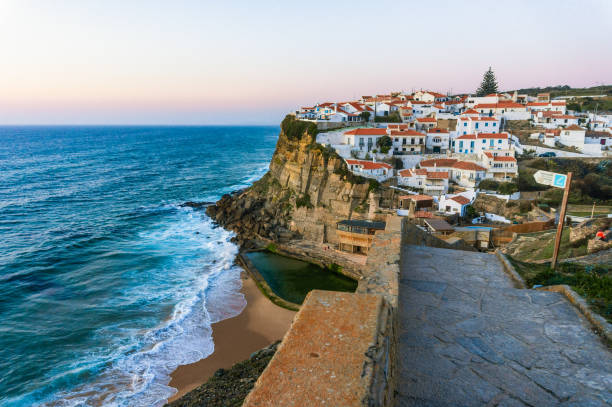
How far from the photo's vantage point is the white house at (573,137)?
50.3 m

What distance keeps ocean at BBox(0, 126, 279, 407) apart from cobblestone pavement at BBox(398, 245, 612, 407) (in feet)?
44.6

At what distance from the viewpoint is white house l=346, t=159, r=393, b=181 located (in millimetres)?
42125

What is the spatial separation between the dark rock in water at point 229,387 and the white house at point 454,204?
27672 mm

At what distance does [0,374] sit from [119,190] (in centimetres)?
4411

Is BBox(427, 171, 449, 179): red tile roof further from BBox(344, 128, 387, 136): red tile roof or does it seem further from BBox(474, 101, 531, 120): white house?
BBox(474, 101, 531, 120): white house

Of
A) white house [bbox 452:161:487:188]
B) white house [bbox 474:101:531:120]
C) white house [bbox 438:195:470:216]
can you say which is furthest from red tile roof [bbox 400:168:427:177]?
white house [bbox 474:101:531:120]

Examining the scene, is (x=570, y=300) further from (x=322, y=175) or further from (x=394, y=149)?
(x=394, y=149)

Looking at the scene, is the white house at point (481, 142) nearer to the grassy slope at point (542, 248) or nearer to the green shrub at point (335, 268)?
the grassy slope at point (542, 248)

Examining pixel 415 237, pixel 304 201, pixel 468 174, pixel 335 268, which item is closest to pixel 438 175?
pixel 468 174

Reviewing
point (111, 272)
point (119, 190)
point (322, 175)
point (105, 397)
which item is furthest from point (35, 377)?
point (119, 190)

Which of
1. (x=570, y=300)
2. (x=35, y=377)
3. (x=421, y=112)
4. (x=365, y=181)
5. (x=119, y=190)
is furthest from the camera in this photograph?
(x=421, y=112)

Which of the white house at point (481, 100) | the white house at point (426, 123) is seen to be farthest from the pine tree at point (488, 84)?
the white house at point (426, 123)

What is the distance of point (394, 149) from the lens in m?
51.9

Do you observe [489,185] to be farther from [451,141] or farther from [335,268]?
[335,268]
